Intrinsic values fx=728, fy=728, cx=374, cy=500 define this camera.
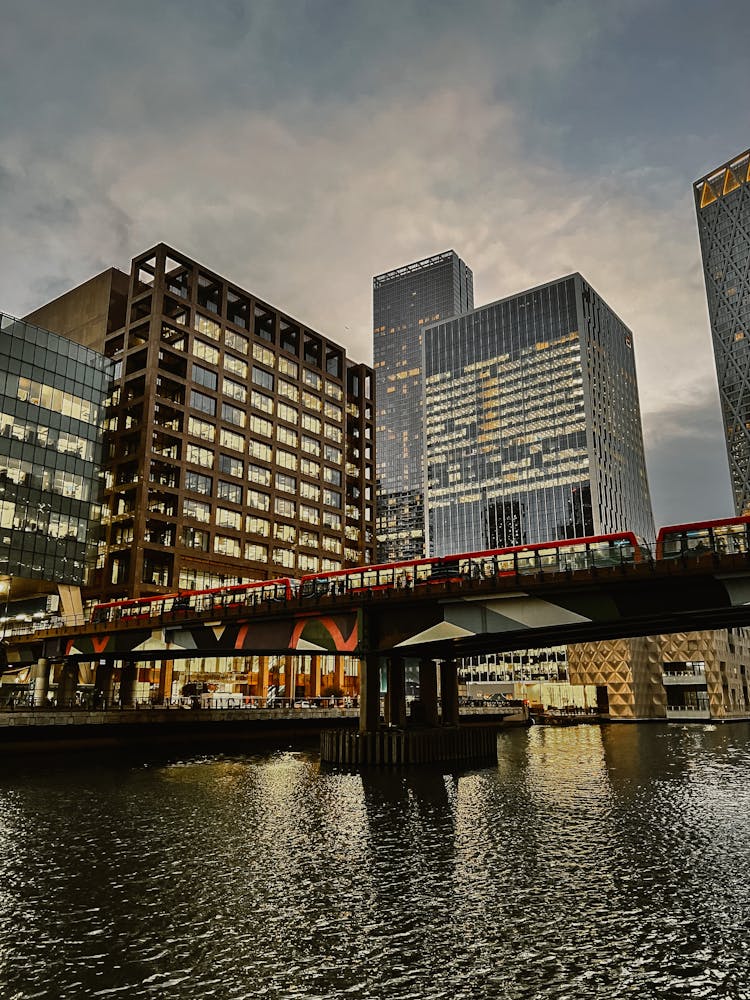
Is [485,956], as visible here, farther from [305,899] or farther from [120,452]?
[120,452]

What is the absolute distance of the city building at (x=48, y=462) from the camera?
301ft

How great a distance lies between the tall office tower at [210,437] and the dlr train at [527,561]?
4550cm

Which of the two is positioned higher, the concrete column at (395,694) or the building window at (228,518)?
the building window at (228,518)

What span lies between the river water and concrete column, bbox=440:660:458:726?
27241mm

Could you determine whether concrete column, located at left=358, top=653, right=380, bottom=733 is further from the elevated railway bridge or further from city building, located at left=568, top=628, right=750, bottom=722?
city building, located at left=568, top=628, right=750, bottom=722

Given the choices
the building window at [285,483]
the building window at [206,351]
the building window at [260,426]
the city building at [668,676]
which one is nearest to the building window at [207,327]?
the building window at [206,351]

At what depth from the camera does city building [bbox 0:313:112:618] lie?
9162 cm

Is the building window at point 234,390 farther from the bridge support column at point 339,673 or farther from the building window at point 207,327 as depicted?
the bridge support column at point 339,673

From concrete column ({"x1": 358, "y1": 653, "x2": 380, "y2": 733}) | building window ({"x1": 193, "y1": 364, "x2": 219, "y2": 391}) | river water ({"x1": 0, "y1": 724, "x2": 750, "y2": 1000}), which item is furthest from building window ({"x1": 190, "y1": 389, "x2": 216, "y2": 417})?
river water ({"x1": 0, "y1": 724, "x2": 750, "y2": 1000})

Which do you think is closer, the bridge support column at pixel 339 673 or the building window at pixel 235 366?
the bridge support column at pixel 339 673

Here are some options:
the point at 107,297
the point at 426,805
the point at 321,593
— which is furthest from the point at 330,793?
the point at 107,297

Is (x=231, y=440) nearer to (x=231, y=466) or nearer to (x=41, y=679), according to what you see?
(x=231, y=466)

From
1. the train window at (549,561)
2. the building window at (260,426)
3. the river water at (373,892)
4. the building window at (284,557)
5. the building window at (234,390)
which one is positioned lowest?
the river water at (373,892)

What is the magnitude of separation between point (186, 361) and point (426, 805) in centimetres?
9728
